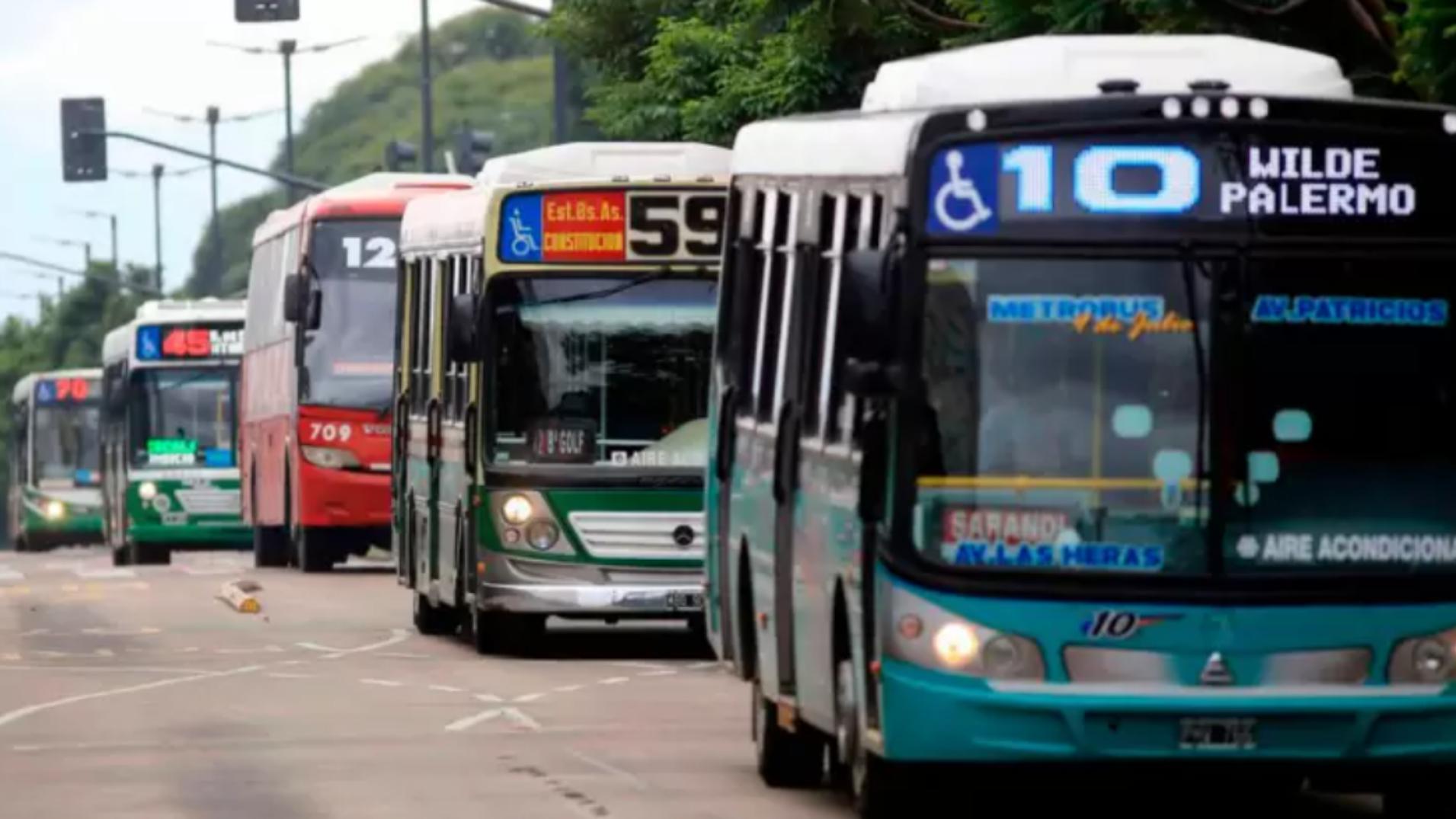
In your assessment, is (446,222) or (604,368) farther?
(446,222)

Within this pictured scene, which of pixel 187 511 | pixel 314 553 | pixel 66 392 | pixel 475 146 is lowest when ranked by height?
pixel 66 392

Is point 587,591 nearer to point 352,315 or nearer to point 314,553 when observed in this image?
point 352,315

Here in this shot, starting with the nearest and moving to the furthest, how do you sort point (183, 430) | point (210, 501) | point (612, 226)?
point (612, 226), point (210, 501), point (183, 430)

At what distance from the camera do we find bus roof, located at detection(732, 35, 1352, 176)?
14414mm

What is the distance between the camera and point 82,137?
205ft

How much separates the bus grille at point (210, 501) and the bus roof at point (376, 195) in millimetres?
10472

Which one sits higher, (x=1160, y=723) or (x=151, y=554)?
(x=1160, y=723)

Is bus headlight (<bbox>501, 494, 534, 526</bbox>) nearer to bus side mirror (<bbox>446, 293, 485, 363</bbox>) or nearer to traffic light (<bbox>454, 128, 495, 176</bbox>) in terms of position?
bus side mirror (<bbox>446, 293, 485, 363</bbox>)

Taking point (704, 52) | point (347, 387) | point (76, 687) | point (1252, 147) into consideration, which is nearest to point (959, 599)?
point (1252, 147)

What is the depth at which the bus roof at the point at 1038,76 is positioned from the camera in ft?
47.3

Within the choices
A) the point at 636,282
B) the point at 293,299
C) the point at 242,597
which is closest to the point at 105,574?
the point at 293,299

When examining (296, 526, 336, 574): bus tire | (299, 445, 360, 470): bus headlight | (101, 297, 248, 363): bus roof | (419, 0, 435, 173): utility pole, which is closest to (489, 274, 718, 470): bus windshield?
(299, 445, 360, 470): bus headlight

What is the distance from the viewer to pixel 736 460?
1677 cm

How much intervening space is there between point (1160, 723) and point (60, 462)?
219 feet
